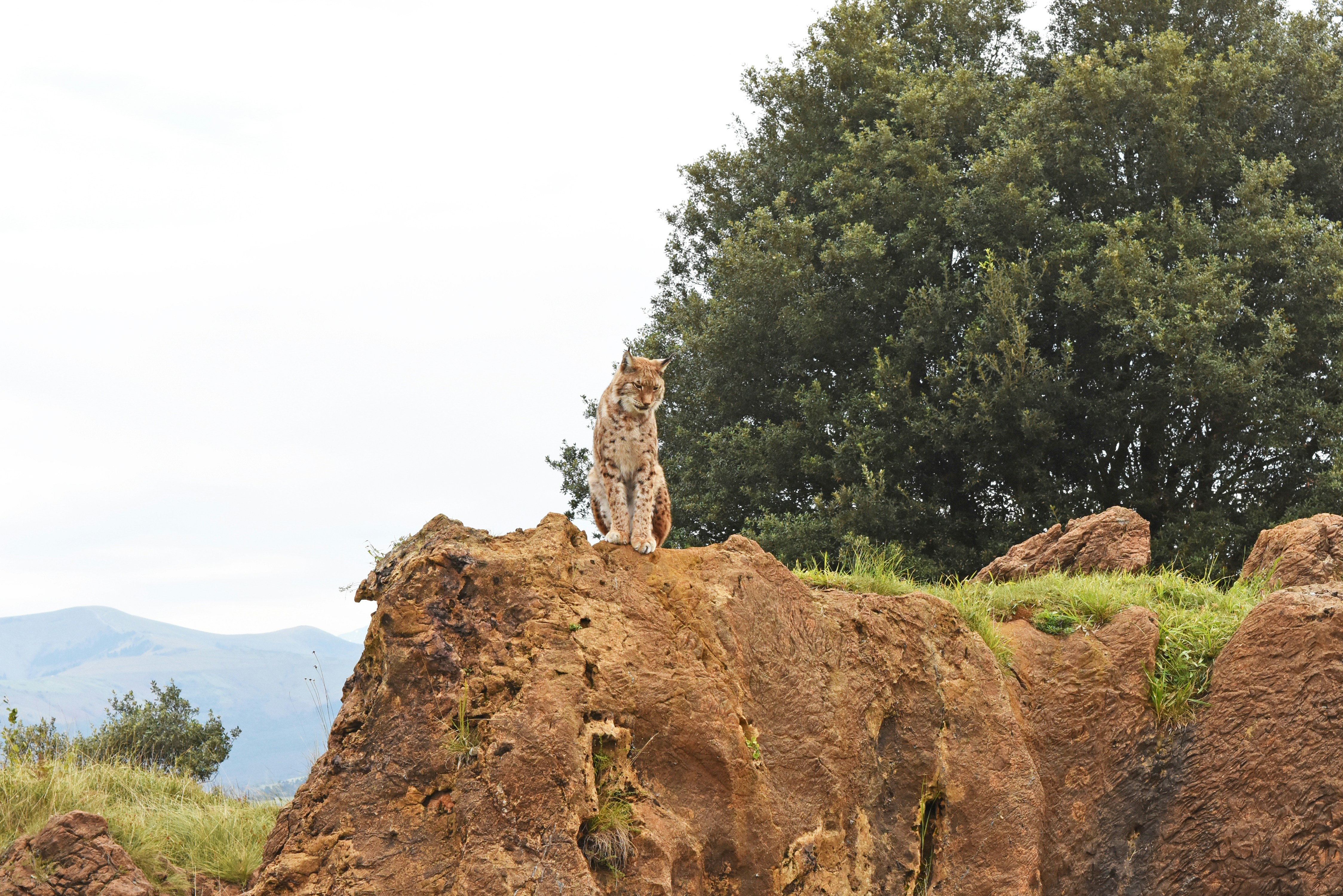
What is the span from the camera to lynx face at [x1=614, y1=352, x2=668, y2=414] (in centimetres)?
795

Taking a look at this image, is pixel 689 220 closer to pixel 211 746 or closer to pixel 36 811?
pixel 211 746

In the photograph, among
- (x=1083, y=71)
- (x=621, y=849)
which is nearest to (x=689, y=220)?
(x=1083, y=71)

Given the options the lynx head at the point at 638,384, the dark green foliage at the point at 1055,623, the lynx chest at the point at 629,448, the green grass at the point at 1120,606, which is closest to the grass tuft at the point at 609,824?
the lynx chest at the point at 629,448

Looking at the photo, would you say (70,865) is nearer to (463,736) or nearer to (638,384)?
(463,736)

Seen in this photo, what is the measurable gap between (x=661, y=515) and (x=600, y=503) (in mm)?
579

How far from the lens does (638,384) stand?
314 inches

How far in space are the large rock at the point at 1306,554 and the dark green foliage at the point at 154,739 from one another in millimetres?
11924

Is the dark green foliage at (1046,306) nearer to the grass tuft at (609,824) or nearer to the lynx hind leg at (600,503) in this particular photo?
the lynx hind leg at (600,503)

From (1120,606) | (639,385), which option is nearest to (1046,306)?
(1120,606)

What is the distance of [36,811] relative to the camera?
360 inches

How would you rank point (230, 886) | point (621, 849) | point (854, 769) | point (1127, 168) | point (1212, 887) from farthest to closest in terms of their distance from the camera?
point (1127, 168), point (230, 886), point (1212, 887), point (854, 769), point (621, 849)

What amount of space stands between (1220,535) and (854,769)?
11491mm

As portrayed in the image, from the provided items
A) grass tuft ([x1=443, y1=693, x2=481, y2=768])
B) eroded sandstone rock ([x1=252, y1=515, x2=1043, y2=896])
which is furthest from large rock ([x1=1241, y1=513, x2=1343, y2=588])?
grass tuft ([x1=443, y1=693, x2=481, y2=768])

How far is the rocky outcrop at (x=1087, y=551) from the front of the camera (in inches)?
449
